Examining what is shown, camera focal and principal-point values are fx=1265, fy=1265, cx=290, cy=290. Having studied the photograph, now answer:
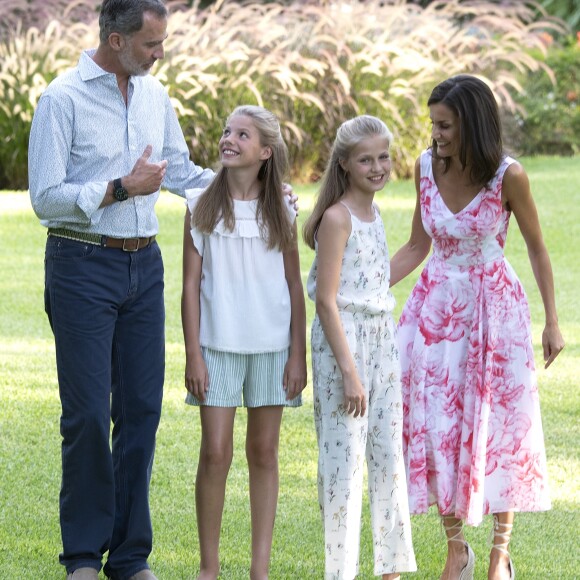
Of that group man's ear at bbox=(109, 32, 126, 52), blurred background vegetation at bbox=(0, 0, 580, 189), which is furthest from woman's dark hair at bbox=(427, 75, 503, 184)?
blurred background vegetation at bbox=(0, 0, 580, 189)

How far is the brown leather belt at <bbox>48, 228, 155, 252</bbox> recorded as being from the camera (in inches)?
148

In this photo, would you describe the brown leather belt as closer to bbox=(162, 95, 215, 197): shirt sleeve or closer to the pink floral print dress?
bbox=(162, 95, 215, 197): shirt sleeve

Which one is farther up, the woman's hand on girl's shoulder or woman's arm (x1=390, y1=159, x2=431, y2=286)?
the woman's hand on girl's shoulder

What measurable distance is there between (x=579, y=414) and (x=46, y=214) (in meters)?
3.44

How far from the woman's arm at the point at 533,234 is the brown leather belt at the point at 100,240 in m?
1.16

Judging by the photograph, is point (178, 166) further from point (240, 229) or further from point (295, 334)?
point (295, 334)

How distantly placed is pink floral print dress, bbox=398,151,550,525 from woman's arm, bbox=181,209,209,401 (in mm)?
718

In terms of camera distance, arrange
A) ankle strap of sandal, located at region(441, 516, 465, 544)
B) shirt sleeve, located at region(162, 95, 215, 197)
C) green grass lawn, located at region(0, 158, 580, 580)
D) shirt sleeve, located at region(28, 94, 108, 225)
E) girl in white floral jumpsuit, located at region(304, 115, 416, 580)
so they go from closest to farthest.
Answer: shirt sleeve, located at region(28, 94, 108, 225) < girl in white floral jumpsuit, located at region(304, 115, 416, 580) < ankle strap of sandal, located at region(441, 516, 465, 544) < shirt sleeve, located at region(162, 95, 215, 197) < green grass lawn, located at region(0, 158, 580, 580)

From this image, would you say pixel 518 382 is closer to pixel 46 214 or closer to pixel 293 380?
pixel 293 380

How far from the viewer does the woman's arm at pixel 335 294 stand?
A: 3.66 metres

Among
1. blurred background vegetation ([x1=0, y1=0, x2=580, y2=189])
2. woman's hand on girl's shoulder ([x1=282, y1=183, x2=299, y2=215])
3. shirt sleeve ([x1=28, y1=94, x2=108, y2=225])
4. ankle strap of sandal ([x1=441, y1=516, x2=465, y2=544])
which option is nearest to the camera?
shirt sleeve ([x1=28, y1=94, x2=108, y2=225])

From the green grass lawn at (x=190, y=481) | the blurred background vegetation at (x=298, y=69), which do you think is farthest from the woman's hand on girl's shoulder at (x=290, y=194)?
the blurred background vegetation at (x=298, y=69)

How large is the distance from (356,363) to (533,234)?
0.72m

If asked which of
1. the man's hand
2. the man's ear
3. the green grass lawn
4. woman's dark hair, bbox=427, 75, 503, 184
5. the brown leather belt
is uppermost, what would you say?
the man's ear
